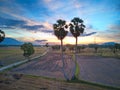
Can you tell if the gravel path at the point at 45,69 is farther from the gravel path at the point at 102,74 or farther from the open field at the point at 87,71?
the gravel path at the point at 102,74

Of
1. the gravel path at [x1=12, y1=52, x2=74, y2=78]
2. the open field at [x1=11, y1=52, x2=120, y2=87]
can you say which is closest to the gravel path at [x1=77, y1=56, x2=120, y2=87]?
the open field at [x1=11, y1=52, x2=120, y2=87]

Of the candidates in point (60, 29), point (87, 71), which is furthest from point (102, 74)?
point (60, 29)

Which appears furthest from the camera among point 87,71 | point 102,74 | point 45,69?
point 45,69

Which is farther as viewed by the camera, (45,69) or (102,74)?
(45,69)

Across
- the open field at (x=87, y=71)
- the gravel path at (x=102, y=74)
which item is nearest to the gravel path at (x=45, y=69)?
the open field at (x=87, y=71)

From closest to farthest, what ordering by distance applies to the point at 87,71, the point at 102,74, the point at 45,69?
the point at 102,74 < the point at 87,71 < the point at 45,69

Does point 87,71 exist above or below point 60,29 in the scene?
below

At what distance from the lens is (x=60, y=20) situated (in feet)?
153

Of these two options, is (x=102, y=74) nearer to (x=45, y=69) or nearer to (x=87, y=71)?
(x=87, y=71)

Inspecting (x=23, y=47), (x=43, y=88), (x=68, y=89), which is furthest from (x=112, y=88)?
(x=23, y=47)

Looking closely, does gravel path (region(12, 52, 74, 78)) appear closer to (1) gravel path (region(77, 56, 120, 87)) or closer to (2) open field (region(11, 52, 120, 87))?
(2) open field (region(11, 52, 120, 87))

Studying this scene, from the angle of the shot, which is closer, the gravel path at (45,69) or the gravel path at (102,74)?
the gravel path at (102,74)

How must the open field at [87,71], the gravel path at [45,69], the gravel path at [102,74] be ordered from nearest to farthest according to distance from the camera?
the gravel path at [102,74], the open field at [87,71], the gravel path at [45,69]

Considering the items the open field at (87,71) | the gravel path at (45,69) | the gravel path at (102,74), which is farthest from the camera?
the gravel path at (45,69)
